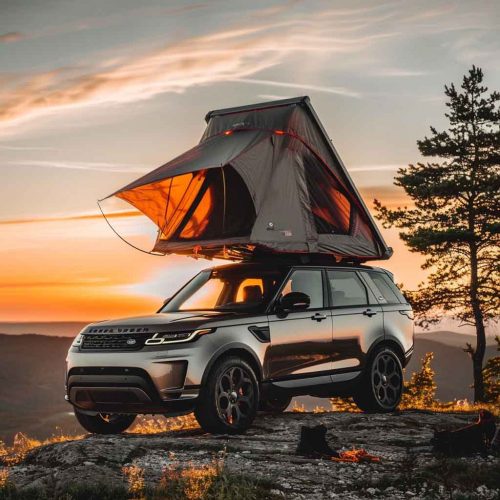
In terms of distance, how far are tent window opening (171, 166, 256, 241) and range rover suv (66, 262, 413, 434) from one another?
0.67 meters

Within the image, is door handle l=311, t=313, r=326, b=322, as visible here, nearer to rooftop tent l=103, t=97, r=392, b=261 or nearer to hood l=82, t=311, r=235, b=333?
rooftop tent l=103, t=97, r=392, b=261

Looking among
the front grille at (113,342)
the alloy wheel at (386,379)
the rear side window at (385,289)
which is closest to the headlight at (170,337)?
the front grille at (113,342)

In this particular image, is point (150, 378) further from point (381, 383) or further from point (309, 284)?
point (381, 383)

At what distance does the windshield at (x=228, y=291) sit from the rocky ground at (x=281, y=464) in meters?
1.73

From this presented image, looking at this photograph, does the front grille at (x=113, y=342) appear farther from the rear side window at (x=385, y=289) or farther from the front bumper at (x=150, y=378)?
the rear side window at (x=385, y=289)

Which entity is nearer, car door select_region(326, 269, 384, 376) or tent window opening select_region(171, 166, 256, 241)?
car door select_region(326, 269, 384, 376)

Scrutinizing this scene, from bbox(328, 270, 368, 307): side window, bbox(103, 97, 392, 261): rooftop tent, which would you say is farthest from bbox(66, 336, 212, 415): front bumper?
bbox(328, 270, 368, 307): side window

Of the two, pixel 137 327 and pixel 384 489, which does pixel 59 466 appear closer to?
pixel 137 327

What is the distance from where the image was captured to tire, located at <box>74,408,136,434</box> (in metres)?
12.0

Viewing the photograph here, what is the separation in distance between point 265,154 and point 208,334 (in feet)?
12.0

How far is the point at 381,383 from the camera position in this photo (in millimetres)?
13992

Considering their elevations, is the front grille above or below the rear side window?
below

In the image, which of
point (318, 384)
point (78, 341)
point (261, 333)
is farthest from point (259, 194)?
point (78, 341)

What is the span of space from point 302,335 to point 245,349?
1.24 meters
